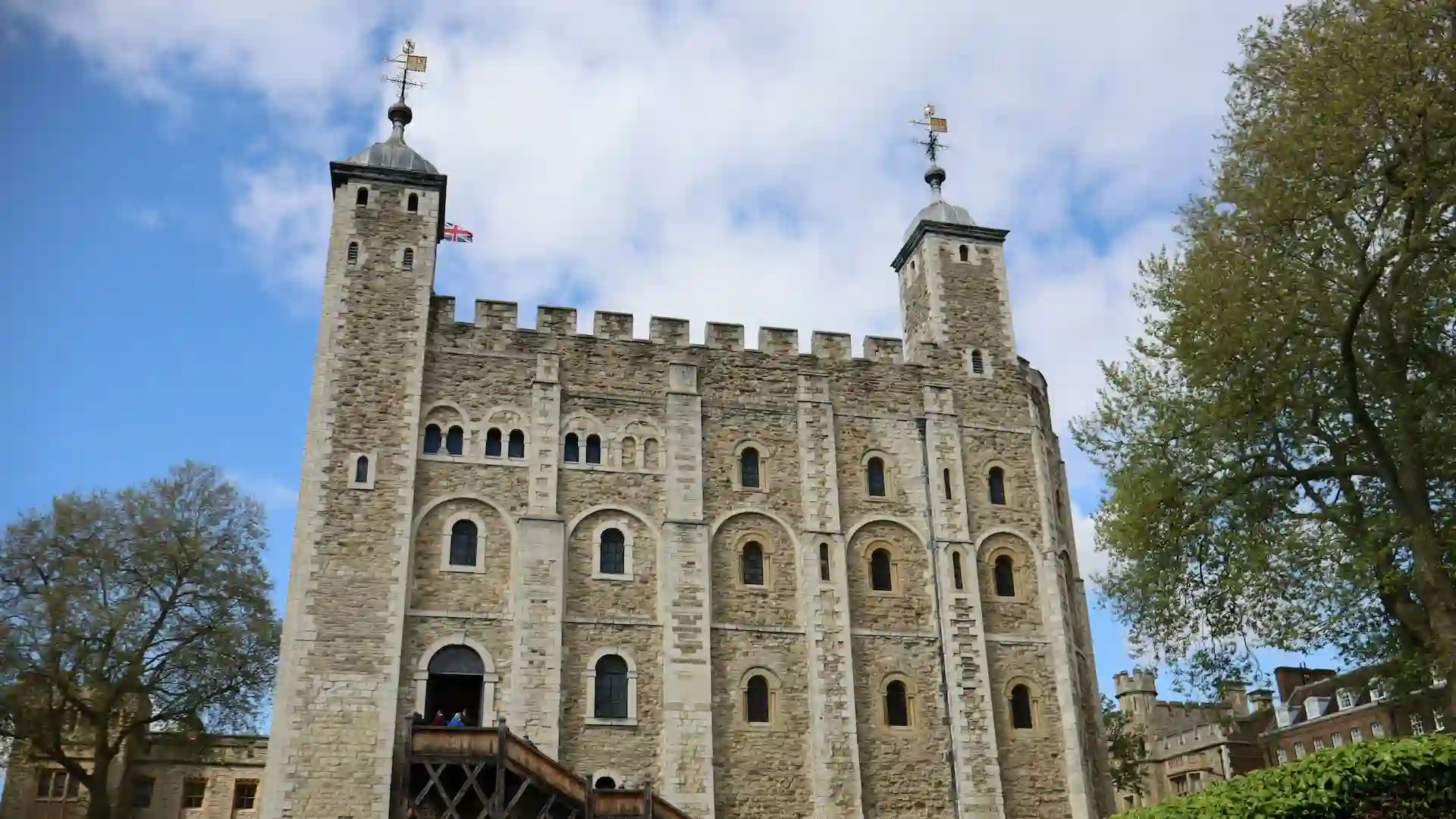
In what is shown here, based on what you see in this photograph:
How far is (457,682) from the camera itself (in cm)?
2416

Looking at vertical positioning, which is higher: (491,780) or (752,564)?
(752,564)

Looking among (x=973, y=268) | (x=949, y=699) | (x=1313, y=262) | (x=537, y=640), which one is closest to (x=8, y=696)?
(x=537, y=640)

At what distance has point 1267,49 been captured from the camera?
18.2 meters

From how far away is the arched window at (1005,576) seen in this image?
27.8 m

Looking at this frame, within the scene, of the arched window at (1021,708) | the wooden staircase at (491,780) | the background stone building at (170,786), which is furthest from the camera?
the background stone building at (170,786)

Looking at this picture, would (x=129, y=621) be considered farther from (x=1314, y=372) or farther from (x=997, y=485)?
(x=1314, y=372)

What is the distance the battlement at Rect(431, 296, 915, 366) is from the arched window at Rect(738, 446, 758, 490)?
261cm

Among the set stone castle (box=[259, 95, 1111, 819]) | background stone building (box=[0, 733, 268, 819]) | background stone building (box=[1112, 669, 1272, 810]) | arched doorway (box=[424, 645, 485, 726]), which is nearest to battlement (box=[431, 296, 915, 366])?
stone castle (box=[259, 95, 1111, 819])

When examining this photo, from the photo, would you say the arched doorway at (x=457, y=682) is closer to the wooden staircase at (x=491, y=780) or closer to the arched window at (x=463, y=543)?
the wooden staircase at (x=491, y=780)

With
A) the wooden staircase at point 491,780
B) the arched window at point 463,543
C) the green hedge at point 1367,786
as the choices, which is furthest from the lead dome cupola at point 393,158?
the green hedge at point 1367,786

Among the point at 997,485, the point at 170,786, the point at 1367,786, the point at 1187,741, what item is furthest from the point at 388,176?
the point at 1187,741

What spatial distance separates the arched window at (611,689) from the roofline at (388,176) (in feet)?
34.0

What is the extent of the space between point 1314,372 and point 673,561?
1310cm

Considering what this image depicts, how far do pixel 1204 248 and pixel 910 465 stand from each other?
11118mm
